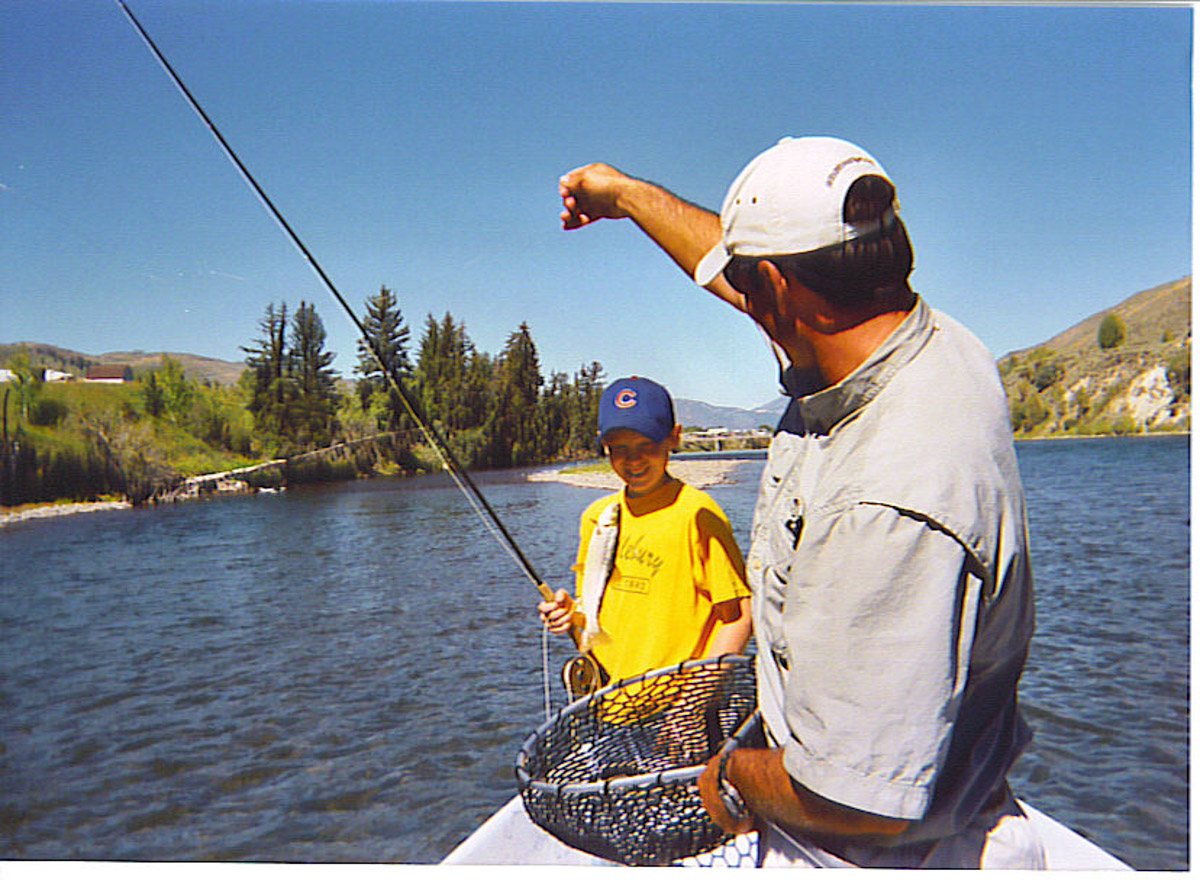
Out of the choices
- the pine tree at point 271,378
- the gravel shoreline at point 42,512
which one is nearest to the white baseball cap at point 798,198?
the pine tree at point 271,378

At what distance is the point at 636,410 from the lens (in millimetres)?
1932

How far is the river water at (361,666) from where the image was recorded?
3582 millimetres

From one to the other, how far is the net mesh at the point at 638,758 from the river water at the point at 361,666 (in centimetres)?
189

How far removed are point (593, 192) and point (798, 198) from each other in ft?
2.20

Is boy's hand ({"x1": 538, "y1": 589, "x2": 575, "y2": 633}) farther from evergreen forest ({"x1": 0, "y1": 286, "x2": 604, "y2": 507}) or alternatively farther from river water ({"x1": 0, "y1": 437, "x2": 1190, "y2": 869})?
evergreen forest ({"x1": 0, "y1": 286, "x2": 604, "y2": 507})

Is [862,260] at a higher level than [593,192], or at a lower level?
lower

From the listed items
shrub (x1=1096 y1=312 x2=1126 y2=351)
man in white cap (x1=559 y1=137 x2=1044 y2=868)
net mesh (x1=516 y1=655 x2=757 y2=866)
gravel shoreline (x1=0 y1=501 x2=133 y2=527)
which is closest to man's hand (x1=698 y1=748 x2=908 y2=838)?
man in white cap (x1=559 y1=137 x2=1044 y2=868)

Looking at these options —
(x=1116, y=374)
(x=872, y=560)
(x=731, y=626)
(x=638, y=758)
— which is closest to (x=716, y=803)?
(x=872, y=560)

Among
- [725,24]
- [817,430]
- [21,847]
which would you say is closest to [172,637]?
[21,847]

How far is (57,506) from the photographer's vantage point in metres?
5.92

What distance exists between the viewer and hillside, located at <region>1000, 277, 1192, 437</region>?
3166mm

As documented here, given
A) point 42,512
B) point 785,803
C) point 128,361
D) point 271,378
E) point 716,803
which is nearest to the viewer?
point 785,803

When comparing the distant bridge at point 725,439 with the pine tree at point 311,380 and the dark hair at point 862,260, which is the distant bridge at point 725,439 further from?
the pine tree at point 311,380

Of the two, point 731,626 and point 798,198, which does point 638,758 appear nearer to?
point 731,626
